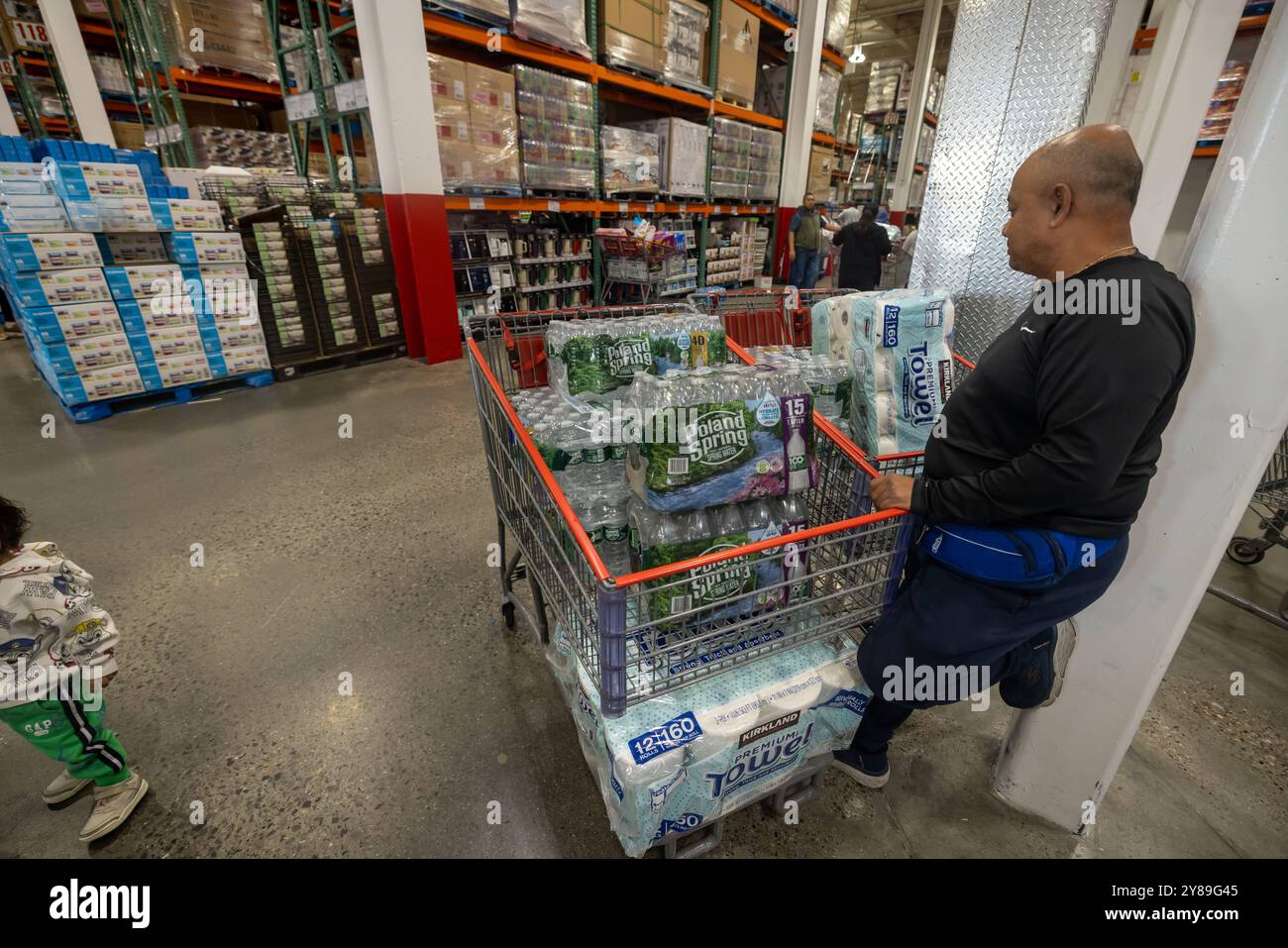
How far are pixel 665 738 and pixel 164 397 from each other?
5.64 metres

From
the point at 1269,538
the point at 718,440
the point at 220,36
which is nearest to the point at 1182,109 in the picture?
the point at 718,440

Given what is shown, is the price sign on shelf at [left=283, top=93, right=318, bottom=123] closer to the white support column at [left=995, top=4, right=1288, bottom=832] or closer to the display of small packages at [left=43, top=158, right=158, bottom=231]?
the display of small packages at [left=43, top=158, right=158, bottom=231]

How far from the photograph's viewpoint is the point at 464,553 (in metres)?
2.76

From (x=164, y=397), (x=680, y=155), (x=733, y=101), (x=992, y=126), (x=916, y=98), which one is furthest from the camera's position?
(x=916, y=98)

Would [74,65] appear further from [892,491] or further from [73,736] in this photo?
[892,491]

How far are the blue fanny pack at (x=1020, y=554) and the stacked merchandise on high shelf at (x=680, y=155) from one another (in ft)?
22.0

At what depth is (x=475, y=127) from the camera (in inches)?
200

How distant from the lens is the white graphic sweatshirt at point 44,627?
1316 mm

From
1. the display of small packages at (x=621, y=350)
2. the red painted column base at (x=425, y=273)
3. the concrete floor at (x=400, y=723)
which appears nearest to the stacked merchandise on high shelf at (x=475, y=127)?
the red painted column base at (x=425, y=273)

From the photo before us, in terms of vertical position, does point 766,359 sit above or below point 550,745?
above

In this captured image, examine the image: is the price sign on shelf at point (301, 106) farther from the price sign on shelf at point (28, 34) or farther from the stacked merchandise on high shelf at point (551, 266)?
the price sign on shelf at point (28, 34)
